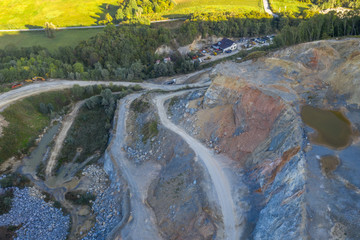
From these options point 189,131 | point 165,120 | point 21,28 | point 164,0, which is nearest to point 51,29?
point 21,28

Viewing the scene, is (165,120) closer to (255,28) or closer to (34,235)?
(34,235)

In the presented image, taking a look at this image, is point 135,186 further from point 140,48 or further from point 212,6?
point 212,6

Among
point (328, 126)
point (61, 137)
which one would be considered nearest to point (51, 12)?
point (61, 137)

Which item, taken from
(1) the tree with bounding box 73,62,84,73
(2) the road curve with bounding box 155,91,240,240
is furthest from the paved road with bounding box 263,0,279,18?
(2) the road curve with bounding box 155,91,240,240

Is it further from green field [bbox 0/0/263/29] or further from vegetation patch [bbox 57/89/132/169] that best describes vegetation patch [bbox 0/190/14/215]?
green field [bbox 0/0/263/29]

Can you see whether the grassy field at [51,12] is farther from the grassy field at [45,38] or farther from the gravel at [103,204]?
the gravel at [103,204]
